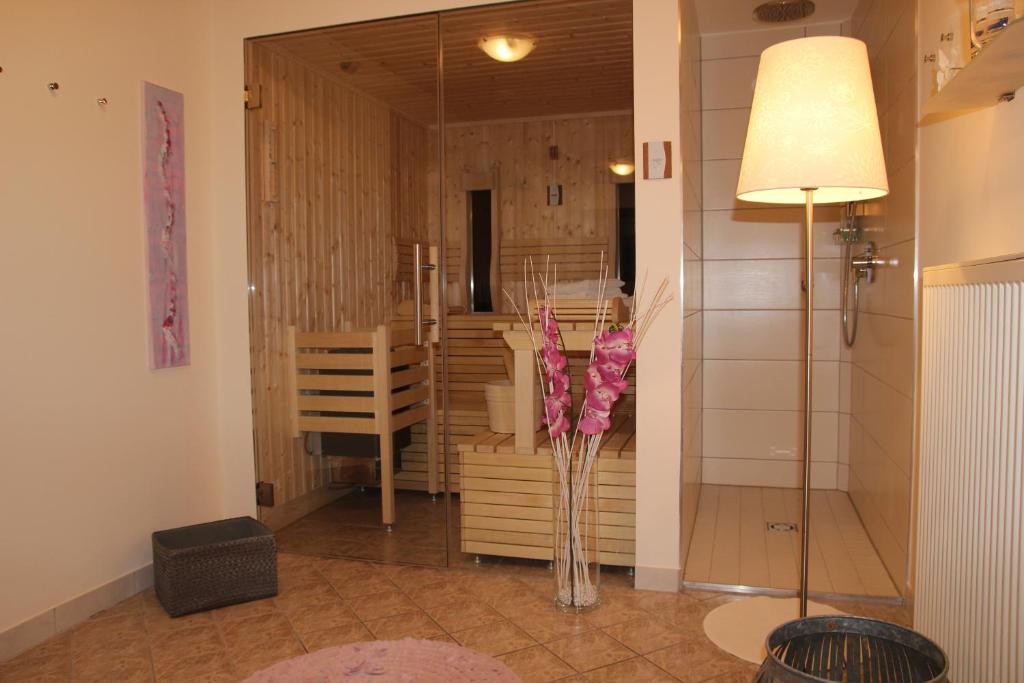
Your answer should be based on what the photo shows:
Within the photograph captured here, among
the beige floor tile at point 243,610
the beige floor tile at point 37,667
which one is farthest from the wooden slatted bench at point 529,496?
the beige floor tile at point 37,667

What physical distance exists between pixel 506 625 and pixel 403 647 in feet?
1.18

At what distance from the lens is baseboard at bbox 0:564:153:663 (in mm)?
2418

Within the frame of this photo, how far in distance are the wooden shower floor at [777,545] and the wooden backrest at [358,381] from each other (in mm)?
1307

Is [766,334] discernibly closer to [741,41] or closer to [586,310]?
[741,41]

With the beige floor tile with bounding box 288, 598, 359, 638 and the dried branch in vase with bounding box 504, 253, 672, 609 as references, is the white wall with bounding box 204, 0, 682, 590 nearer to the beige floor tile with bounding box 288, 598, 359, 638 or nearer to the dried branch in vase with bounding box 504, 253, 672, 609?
the dried branch in vase with bounding box 504, 253, 672, 609

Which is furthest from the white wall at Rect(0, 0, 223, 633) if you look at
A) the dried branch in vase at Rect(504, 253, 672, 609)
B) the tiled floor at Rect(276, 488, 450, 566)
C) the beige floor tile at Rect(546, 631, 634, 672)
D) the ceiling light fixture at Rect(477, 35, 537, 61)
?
the beige floor tile at Rect(546, 631, 634, 672)

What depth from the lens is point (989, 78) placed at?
5.60ft

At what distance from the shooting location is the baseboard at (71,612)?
7.93ft

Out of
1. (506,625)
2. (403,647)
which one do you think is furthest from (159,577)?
(506,625)

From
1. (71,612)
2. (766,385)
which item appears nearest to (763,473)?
(766,385)

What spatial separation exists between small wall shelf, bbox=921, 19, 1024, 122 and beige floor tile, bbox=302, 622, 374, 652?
2.24m

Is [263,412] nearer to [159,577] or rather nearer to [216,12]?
[159,577]

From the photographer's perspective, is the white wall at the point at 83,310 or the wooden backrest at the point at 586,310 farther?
the wooden backrest at the point at 586,310

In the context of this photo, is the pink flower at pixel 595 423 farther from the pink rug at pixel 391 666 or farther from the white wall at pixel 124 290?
the pink rug at pixel 391 666
